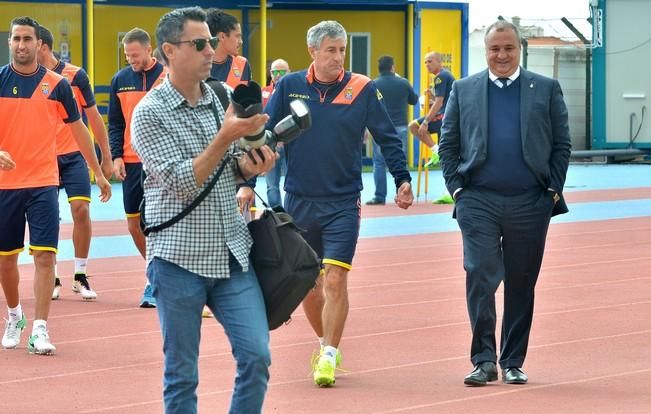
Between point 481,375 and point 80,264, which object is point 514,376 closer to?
point 481,375

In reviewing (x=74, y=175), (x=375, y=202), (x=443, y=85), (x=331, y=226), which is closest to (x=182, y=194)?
(x=331, y=226)

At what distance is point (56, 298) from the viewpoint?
12.0 metres

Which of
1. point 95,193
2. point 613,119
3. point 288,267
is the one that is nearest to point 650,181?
point 613,119

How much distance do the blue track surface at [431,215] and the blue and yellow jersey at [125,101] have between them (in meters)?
3.50

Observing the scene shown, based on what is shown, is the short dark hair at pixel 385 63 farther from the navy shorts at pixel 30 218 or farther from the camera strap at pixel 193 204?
the camera strap at pixel 193 204

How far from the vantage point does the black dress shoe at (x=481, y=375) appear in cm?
799

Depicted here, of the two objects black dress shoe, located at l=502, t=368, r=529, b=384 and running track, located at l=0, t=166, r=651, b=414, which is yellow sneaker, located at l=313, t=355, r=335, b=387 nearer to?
running track, located at l=0, t=166, r=651, b=414

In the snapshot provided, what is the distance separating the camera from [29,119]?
376 inches

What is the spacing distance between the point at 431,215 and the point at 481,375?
1159 centimetres

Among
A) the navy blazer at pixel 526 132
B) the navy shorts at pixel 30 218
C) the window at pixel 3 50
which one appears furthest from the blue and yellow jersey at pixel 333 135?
the window at pixel 3 50

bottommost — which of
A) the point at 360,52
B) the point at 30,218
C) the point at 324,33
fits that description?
the point at 30,218

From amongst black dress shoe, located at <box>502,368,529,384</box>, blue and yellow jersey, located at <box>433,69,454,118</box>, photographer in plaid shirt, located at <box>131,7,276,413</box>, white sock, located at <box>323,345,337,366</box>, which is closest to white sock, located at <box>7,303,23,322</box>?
white sock, located at <box>323,345,337,366</box>

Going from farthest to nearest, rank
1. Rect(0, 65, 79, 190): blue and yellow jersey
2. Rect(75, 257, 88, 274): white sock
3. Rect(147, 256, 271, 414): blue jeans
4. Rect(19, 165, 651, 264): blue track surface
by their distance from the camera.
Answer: Rect(19, 165, 651, 264): blue track surface, Rect(75, 257, 88, 274): white sock, Rect(0, 65, 79, 190): blue and yellow jersey, Rect(147, 256, 271, 414): blue jeans

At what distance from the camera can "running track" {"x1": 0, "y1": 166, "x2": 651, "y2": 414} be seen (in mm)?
7637
